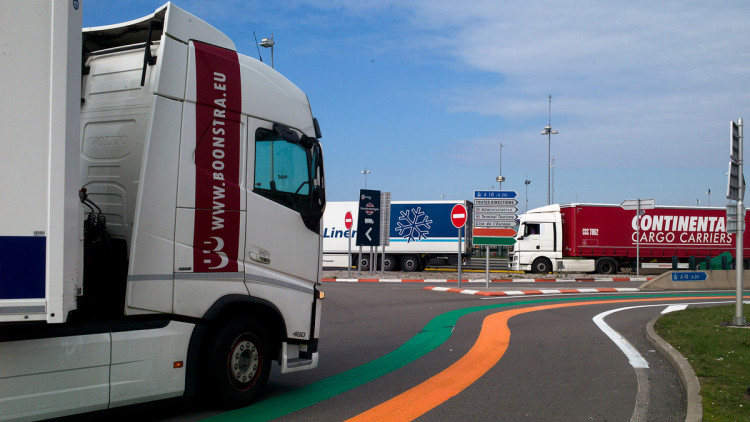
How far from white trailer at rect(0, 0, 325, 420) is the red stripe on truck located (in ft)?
0.04

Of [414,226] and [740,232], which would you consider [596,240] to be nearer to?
[414,226]

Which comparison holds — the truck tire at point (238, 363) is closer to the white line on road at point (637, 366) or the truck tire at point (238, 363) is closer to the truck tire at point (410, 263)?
the white line on road at point (637, 366)

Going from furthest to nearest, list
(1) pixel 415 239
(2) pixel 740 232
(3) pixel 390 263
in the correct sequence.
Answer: (3) pixel 390 263, (1) pixel 415 239, (2) pixel 740 232

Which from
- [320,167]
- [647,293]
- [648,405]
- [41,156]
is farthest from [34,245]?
[647,293]

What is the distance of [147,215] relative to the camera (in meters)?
5.31

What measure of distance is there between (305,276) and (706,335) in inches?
272

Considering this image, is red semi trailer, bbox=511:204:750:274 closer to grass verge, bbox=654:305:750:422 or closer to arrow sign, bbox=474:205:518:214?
arrow sign, bbox=474:205:518:214

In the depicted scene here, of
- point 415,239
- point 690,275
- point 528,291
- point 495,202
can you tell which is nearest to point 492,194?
point 495,202

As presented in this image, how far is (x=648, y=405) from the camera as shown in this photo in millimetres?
6379

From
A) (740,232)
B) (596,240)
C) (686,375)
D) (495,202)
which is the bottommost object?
(686,375)

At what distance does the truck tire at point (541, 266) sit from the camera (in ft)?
105

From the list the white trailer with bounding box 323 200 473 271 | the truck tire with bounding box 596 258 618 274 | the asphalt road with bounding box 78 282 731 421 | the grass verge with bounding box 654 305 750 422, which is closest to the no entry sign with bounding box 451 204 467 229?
the asphalt road with bounding box 78 282 731 421

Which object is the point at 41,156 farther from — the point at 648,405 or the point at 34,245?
the point at 648,405

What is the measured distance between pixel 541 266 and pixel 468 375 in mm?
25085
